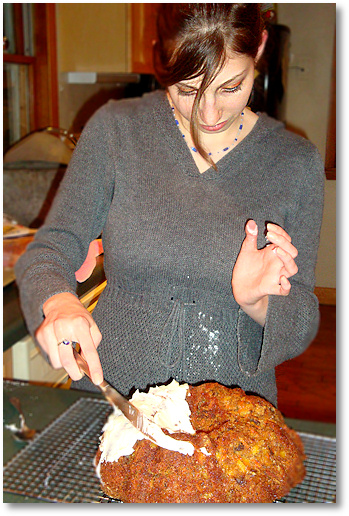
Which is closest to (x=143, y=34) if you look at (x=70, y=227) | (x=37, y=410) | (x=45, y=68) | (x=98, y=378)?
(x=45, y=68)

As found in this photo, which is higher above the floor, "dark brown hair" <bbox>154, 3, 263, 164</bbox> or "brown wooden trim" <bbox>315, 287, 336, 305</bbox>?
"dark brown hair" <bbox>154, 3, 263, 164</bbox>

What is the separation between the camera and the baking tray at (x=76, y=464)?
1.50 feet

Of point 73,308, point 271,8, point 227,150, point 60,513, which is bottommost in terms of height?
point 60,513

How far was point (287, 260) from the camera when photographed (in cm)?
35

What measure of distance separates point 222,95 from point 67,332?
0.22m

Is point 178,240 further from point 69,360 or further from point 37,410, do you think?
point 37,410

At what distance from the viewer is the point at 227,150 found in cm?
39

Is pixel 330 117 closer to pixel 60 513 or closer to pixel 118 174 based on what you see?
pixel 118 174

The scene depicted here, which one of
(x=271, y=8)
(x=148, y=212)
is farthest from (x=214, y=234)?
(x=271, y=8)

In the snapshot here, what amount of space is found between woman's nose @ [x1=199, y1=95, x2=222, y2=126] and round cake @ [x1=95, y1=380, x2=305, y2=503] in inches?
8.6

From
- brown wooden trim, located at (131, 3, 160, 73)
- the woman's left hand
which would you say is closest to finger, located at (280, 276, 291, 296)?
the woman's left hand

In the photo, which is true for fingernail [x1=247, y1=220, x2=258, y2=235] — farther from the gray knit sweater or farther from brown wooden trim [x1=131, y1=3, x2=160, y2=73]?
brown wooden trim [x1=131, y1=3, x2=160, y2=73]

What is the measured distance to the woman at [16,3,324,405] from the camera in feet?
1.16

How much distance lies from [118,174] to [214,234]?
10cm
